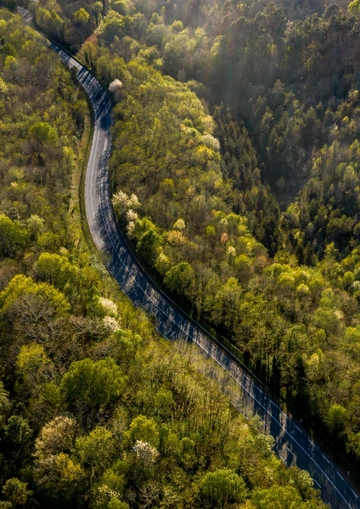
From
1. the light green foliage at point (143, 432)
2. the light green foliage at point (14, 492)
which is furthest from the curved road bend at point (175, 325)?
the light green foliage at point (14, 492)

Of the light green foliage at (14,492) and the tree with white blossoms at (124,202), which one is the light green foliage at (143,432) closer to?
the light green foliage at (14,492)

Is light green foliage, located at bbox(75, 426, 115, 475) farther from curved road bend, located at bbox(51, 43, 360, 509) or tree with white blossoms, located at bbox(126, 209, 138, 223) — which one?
tree with white blossoms, located at bbox(126, 209, 138, 223)

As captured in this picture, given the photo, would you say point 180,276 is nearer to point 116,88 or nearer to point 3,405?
point 3,405

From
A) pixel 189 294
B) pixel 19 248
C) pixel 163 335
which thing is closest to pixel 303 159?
pixel 189 294

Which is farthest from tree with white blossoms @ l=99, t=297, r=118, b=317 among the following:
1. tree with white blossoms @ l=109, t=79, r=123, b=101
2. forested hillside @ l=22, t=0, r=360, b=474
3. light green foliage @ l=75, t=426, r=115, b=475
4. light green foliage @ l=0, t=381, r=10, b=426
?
tree with white blossoms @ l=109, t=79, r=123, b=101

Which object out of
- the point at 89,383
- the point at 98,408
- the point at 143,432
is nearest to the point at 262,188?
the point at 89,383

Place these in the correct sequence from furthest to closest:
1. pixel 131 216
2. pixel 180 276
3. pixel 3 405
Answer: pixel 131 216 < pixel 180 276 < pixel 3 405
